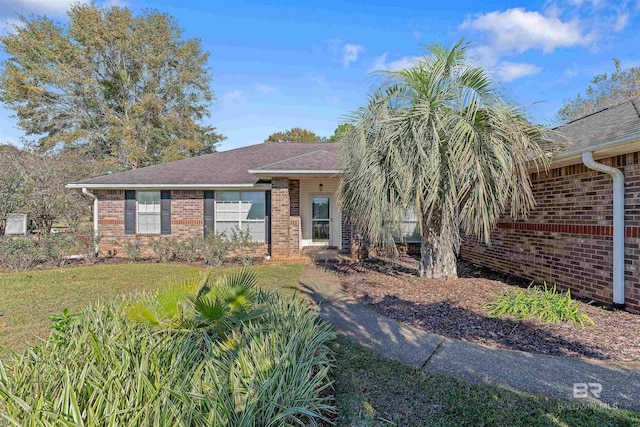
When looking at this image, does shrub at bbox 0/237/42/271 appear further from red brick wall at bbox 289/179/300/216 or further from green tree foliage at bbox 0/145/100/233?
red brick wall at bbox 289/179/300/216

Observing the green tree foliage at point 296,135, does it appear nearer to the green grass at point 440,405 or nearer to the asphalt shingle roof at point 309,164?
the asphalt shingle roof at point 309,164

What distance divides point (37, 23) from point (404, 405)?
3291 centimetres

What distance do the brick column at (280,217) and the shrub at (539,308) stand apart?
261 inches

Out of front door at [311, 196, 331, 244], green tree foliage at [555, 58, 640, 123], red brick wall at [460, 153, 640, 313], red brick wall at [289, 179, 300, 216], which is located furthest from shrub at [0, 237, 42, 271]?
green tree foliage at [555, 58, 640, 123]

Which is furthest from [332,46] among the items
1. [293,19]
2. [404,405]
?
[404,405]

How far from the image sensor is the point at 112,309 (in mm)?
3793

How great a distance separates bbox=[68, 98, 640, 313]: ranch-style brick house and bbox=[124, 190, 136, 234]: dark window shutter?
0.12 feet

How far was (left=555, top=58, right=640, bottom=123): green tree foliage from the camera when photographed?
23.4 meters

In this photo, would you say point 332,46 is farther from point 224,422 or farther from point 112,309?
point 224,422

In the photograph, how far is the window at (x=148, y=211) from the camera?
1201 cm

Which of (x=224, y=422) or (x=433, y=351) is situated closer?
(x=224, y=422)

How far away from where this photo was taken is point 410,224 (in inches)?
445

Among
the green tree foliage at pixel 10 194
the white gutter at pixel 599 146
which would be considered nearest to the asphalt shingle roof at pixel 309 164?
the white gutter at pixel 599 146

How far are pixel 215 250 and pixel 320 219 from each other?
4.27 metres
